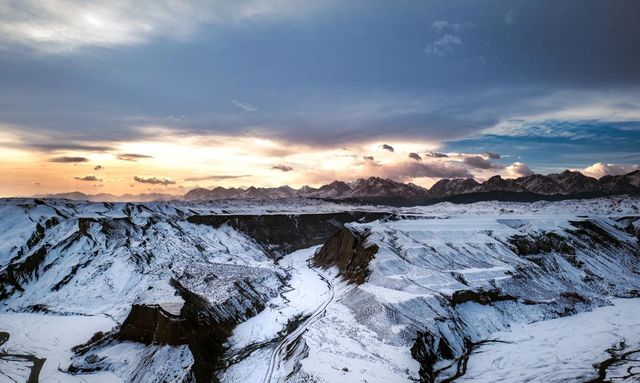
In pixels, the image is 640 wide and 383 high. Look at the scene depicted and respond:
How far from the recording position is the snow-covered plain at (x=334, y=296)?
203 feet

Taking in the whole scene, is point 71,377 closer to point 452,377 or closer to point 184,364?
point 184,364

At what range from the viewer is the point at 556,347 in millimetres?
73688

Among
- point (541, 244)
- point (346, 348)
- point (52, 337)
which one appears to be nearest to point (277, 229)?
point (541, 244)

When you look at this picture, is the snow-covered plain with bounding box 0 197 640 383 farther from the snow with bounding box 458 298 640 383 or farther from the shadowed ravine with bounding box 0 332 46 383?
the shadowed ravine with bounding box 0 332 46 383

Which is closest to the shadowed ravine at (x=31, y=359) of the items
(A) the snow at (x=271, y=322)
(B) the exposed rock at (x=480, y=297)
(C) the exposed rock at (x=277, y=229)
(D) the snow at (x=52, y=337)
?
(D) the snow at (x=52, y=337)

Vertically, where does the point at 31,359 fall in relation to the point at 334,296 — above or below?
below

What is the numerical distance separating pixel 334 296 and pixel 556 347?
45.4 metres

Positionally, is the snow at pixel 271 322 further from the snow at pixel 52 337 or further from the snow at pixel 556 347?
the snow at pixel 556 347

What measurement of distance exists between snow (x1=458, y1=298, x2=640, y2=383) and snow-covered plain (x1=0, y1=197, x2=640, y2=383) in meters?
0.37

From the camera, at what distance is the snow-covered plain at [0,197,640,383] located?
61.8m

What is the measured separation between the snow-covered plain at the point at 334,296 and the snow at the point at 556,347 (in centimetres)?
37

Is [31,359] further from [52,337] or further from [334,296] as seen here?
[334,296]

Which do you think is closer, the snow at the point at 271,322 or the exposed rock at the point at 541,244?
the snow at the point at 271,322

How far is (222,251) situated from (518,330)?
95.6 metres
